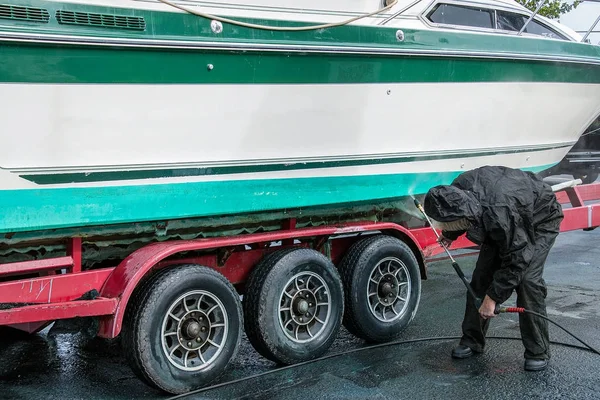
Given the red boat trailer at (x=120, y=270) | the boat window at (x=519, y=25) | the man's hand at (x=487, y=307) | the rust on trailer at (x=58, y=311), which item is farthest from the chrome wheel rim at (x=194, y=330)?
the boat window at (x=519, y=25)

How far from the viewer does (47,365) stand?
5066 millimetres

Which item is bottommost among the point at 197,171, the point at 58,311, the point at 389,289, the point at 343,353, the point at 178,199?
the point at 343,353

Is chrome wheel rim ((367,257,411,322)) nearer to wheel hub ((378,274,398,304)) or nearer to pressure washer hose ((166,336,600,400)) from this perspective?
wheel hub ((378,274,398,304))

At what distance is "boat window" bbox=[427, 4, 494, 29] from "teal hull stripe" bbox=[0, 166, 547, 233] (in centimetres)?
118

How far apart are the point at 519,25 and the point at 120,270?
381 centimetres

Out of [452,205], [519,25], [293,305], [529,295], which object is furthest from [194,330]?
[519,25]

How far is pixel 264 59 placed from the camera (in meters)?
4.64

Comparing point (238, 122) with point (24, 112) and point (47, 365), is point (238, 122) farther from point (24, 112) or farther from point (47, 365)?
point (47, 365)

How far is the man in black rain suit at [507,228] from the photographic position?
435 centimetres

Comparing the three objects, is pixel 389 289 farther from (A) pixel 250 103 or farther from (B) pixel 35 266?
(B) pixel 35 266

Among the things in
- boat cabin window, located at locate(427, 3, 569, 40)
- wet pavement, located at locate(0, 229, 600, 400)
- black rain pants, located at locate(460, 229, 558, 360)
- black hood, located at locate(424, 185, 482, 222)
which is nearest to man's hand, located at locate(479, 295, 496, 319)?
black rain pants, located at locate(460, 229, 558, 360)

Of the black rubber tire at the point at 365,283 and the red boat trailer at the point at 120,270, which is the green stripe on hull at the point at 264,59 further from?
the black rubber tire at the point at 365,283

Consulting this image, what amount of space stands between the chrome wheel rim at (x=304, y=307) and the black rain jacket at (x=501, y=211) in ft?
3.24

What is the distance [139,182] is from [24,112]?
2.47 ft
